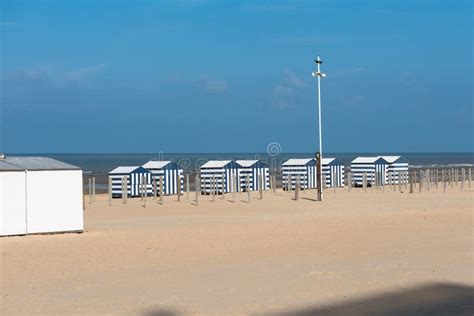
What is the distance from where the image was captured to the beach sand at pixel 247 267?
9805mm

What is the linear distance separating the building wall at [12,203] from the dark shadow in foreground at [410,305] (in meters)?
8.91

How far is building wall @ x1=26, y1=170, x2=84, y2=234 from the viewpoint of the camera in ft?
55.7

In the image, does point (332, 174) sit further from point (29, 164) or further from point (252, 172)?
point (29, 164)

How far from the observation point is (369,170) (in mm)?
48188

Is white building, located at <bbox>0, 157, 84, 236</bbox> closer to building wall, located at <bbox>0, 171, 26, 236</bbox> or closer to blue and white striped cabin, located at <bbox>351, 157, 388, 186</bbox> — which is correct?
building wall, located at <bbox>0, 171, 26, 236</bbox>

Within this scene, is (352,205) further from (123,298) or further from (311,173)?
(123,298)

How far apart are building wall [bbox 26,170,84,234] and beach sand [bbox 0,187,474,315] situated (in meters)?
0.30

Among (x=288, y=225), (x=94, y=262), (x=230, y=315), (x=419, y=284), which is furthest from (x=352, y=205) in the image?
(x=230, y=315)

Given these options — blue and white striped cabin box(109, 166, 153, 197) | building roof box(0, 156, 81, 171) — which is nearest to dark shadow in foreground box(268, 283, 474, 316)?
building roof box(0, 156, 81, 171)

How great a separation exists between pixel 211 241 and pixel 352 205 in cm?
1308

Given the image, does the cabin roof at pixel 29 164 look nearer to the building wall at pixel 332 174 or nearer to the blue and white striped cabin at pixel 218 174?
the blue and white striped cabin at pixel 218 174

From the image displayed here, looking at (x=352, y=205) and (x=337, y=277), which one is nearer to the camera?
(x=337, y=277)

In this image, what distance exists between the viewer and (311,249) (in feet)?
48.9

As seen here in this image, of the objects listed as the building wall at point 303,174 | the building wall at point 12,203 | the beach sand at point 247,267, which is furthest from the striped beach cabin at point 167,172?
the building wall at point 12,203
